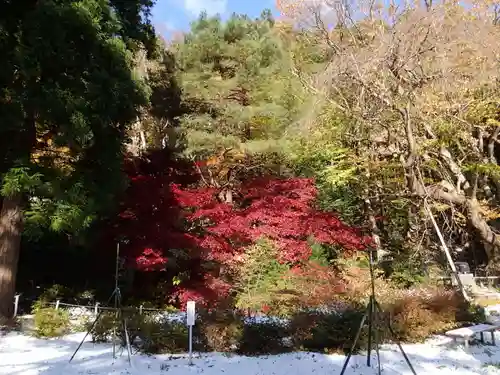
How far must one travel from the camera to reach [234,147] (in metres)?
14.6

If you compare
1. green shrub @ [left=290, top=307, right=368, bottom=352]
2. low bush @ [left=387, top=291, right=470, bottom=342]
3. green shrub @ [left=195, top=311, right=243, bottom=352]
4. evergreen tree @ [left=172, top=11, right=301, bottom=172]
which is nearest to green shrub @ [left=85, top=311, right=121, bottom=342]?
green shrub @ [left=195, top=311, right=243, bottom=352]

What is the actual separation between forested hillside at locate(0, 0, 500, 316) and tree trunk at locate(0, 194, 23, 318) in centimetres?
3

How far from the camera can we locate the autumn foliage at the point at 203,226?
36.7 ft

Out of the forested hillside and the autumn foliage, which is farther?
the autumn foliage

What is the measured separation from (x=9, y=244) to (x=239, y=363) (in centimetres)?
601

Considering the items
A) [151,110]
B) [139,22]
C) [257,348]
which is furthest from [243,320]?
[151,110]

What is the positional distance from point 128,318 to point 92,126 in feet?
12.8

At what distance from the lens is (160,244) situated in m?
11.0

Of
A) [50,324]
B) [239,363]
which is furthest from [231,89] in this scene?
[239,363]

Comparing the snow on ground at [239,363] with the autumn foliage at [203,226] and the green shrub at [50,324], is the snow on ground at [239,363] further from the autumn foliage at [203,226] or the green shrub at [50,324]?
the autumn foliage at [203,226]

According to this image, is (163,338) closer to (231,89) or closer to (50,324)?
(50,324)

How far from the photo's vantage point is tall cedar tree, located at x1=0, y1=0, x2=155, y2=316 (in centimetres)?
859

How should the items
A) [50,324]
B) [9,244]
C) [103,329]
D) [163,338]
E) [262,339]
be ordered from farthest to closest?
[9,244] → [50,324] → [103,329] → [262,339] → [163,338]

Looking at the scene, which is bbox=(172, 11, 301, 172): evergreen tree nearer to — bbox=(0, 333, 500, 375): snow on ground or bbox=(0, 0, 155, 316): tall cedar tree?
bbox=(0, 0, 155, 316): tall cedar tree
